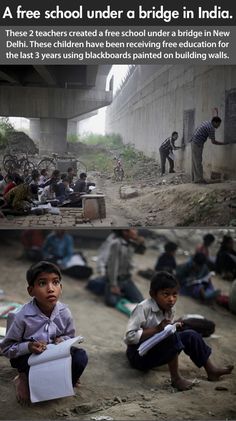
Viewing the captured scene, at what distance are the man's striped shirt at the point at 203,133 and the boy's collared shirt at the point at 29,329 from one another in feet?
5.13

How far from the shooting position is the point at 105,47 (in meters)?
3.30

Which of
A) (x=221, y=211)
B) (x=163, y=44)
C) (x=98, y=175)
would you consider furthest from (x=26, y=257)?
(x=163, y=44)

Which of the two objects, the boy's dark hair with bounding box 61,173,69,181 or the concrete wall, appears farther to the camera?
the boy's dark hair with bounding box 61,173,69,181

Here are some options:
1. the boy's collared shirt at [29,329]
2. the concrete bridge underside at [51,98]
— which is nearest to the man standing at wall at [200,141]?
the concrete bridge underside at [51,98]

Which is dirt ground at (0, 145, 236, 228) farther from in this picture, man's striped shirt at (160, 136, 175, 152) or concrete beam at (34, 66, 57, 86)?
concrete beam at (34, 66, 57, 86)

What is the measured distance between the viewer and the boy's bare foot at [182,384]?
3055 mm

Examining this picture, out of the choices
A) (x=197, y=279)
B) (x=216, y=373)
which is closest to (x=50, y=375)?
(x=216, y=373)

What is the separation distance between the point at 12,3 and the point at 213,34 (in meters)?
1.33

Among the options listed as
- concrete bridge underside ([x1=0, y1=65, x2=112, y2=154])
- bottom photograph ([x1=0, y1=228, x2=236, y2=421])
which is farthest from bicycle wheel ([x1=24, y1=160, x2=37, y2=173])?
bottom photograph ([x1=0, y1=228, x2=236, y2=421])

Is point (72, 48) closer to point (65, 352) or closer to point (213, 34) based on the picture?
point (213, 34)

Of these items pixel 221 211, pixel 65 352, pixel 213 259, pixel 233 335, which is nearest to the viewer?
pixel 65 352

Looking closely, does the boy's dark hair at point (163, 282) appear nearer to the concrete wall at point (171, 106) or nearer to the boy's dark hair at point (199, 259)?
the concrete wall at point (171, 106)

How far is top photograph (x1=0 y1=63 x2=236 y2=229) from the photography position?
3.57 m

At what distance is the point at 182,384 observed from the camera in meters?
3.07
